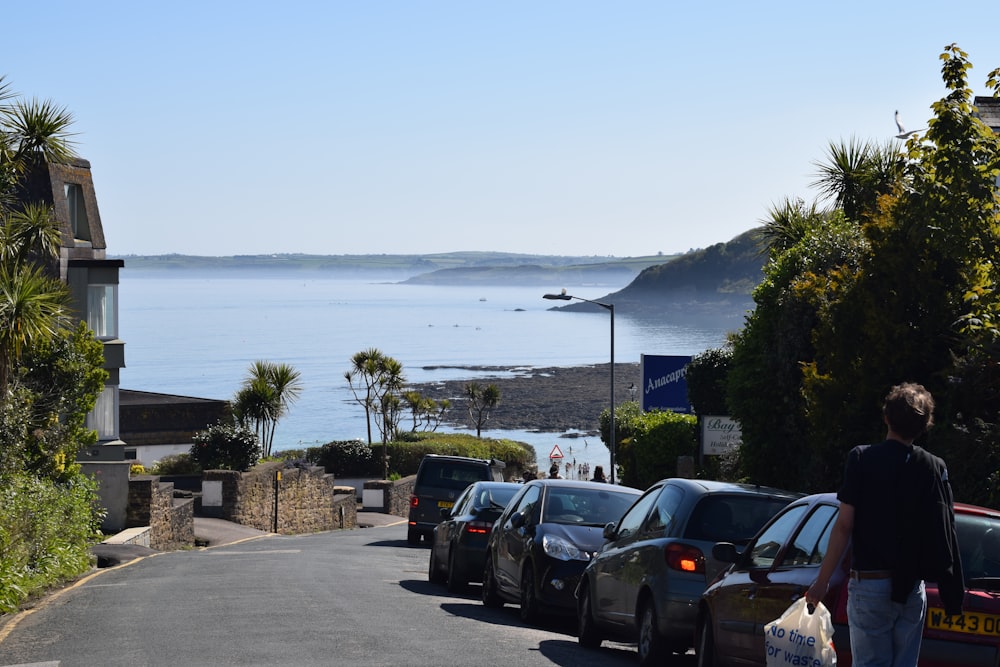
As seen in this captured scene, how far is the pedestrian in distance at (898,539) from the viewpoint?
6.48m

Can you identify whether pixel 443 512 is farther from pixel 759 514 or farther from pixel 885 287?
pixel 759 514

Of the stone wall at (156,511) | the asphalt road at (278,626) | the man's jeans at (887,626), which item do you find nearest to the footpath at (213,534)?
the stone wall at (156,511)

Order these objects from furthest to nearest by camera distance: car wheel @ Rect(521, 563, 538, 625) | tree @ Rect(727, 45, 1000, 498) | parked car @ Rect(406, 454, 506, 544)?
parked car @ Rect(406, 454, 506, 544) → car wheel @ Rect(521, 563, 538, 625) → tree @ Rect(727, 45, 1000, 498)

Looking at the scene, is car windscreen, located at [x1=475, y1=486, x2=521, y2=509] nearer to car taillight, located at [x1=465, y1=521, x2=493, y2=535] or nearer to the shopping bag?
car taillight, located at [x1=465, y1=521, x2=493, y2=535]

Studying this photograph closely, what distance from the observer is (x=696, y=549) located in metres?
10.4

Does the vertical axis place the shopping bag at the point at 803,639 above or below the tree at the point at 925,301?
below

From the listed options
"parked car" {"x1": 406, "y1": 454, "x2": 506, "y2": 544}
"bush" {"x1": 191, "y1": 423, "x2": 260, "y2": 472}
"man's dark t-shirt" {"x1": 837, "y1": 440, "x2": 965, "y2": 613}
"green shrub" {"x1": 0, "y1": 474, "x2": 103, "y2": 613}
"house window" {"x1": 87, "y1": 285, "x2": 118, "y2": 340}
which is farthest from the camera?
"bush" {"x1": 191, "y1": 423, "x2": 260, "y2": 472}

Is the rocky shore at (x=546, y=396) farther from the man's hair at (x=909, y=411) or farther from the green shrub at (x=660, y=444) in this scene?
the man's hair at (x=909, y=411)

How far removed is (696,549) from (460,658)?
80.6 inches

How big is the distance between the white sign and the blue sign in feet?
50.0

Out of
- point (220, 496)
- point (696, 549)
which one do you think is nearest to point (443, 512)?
point (696, 549)

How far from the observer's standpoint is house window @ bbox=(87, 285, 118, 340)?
3897 centimetres

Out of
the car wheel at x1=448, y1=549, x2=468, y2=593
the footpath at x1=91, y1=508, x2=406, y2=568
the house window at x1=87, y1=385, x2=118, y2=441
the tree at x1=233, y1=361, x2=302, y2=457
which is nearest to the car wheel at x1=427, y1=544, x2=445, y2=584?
the car wheel at x1=448, y1=549, x2=468, y2=593

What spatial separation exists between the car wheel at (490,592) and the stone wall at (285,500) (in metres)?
22.7
